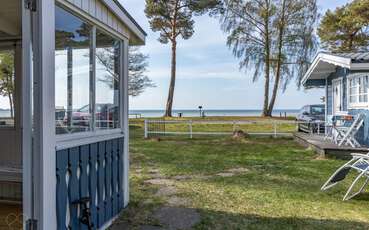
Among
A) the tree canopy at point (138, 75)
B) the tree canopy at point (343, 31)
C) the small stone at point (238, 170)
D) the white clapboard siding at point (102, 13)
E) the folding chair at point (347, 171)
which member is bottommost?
the small stone at point (238, 170)

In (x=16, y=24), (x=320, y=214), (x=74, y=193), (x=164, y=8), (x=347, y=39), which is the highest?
(x=164, y=8)

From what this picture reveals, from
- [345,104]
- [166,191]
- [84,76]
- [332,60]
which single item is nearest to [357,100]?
[345,104]

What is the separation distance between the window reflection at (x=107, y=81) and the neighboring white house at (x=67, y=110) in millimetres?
11

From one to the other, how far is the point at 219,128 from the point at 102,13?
45.7 ft

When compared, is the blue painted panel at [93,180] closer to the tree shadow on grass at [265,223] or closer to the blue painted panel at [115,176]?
the blue painted panel at [115,176]

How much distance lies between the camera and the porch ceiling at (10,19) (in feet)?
11.4

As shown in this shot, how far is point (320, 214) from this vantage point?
4.01 metres

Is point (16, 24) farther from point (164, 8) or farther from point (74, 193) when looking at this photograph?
point (164, 8)

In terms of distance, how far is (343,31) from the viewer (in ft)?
68.9

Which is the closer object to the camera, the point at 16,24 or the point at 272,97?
the point at 16,24

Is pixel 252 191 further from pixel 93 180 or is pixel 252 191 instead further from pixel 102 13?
pixel 102 13

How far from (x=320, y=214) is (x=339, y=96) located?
8134mm

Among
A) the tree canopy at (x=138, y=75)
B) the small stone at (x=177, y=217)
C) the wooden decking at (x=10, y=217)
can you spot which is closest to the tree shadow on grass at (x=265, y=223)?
the small stone at (x=177, y=217)

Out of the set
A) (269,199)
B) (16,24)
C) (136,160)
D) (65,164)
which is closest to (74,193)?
(65,164)
